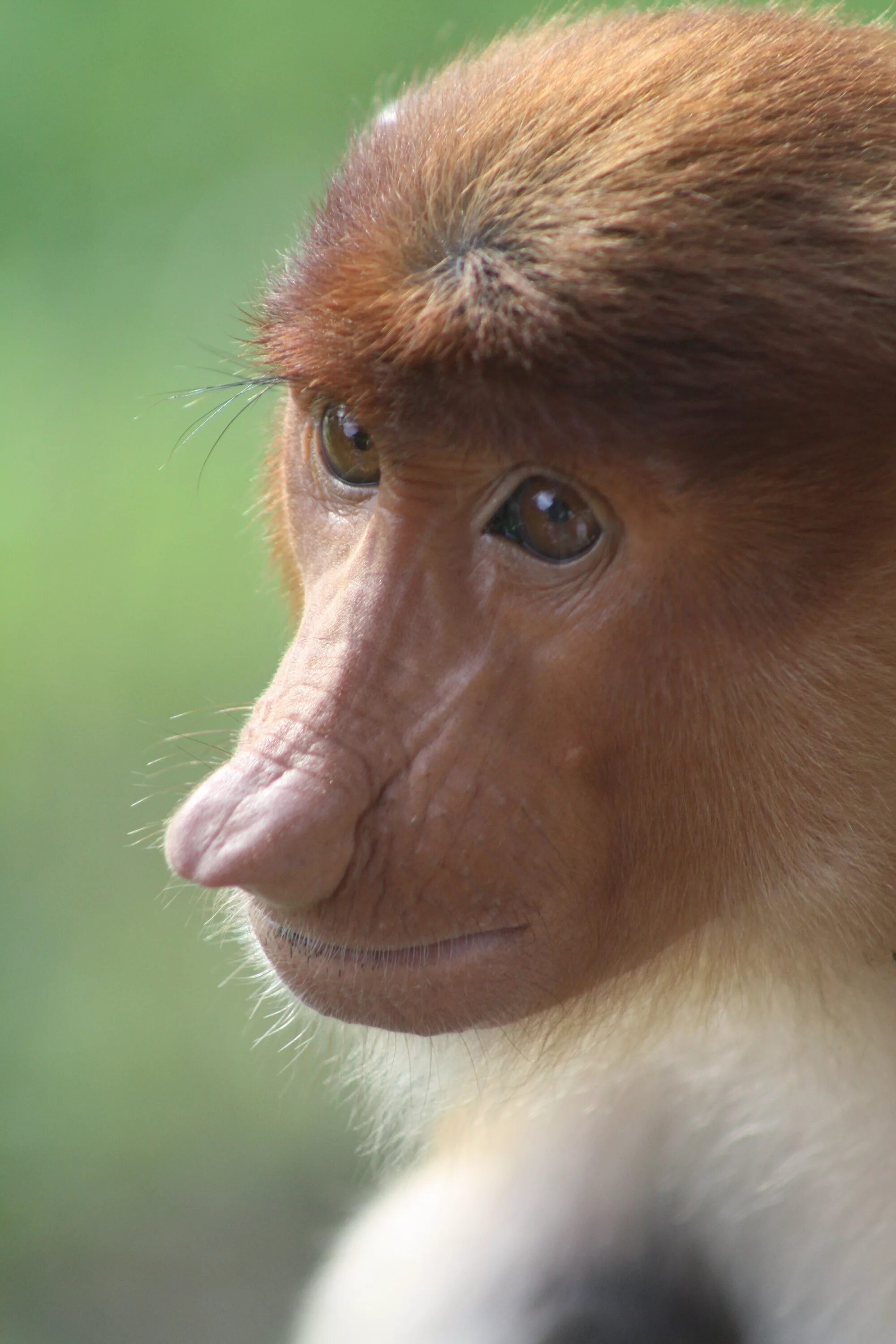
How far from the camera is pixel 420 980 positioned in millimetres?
1766

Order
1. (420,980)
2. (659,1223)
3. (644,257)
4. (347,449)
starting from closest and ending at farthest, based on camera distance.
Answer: (644,257), (420,980), (347,449), (659,1223)

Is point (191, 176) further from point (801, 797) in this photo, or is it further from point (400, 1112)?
point (801, 797)

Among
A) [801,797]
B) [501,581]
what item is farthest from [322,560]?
[801,797]

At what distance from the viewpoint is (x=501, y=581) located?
1726 millimetres

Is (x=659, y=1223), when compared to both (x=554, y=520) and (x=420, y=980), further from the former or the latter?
(x=554, y=520)

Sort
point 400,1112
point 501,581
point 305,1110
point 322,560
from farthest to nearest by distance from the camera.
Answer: point 305,1110
point 400,1112
point 322,560
point 501,581

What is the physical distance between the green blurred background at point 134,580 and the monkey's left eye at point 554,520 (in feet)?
5.61

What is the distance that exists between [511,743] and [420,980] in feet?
1.02

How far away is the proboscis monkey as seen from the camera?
1575mm

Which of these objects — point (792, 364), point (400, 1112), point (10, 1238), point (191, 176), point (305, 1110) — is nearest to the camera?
point (792, 364)

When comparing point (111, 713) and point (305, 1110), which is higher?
point (111, 713)

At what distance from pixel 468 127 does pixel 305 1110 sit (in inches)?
94.3

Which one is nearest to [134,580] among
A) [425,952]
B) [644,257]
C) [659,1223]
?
[659,1223]

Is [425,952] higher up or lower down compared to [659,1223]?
higher up
